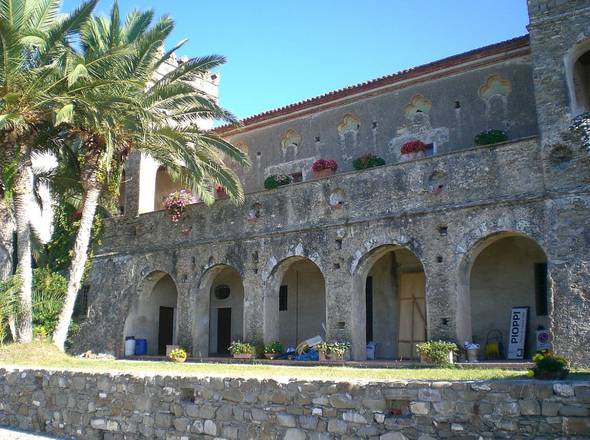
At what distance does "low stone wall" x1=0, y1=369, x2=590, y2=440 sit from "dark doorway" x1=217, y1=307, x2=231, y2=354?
11653 mm

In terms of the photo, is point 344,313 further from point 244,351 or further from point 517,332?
point 517,332

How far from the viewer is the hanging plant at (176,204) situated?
21.8m

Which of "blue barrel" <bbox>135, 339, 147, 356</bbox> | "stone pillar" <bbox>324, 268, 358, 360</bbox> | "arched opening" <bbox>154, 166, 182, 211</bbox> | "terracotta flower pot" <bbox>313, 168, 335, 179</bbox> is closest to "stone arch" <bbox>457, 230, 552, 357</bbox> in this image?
"stone pillar" <bbox>324, 268, 358, 360</bbox>

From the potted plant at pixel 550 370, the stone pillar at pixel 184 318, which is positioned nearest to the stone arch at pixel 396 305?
the stone pillar at pixel 184 318

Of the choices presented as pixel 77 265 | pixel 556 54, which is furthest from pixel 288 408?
pixel 77 265

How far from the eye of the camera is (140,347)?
22.8 m

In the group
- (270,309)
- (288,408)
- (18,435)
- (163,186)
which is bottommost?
(18,435)

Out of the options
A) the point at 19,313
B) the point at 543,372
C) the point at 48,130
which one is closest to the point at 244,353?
the point at 19,313

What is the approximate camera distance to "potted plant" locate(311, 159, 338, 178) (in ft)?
66.8

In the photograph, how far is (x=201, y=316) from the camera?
21.1m

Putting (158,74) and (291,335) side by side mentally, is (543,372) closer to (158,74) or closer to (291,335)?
(291,335)

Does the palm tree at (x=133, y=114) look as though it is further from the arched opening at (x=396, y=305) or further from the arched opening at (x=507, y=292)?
the arched opening at (x=507, y=292)

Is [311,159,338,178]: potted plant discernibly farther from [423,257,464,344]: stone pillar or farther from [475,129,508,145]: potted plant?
[423,257,464,344]: stone pillar

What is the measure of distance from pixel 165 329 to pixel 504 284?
42.5 ft
